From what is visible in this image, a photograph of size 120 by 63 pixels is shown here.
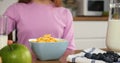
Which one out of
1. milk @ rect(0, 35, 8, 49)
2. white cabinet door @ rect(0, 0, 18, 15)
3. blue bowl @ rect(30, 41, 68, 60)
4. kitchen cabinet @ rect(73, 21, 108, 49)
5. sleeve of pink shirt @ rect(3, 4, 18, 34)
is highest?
white cabinet door @ rect(0, 0, 18, 15)

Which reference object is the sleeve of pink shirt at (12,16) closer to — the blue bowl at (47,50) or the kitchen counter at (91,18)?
the blue bowl at (47,50)

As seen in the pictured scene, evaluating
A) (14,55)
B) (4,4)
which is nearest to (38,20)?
(14,55)

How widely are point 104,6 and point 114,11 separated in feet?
7.42

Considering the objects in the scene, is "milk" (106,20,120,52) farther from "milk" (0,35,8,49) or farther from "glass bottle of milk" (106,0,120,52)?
"milk" (0,35,8,49)

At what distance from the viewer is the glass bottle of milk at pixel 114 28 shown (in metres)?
1.23

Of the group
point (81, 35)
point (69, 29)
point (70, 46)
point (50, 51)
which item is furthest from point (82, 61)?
point (81, 35)

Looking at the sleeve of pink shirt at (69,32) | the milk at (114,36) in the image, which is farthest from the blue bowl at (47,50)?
the sleeve of pink shirt at (69,32)

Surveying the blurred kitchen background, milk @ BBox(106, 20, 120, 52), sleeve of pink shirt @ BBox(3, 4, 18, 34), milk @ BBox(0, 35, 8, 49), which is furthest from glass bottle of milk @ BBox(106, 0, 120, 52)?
the blurred kitchen background

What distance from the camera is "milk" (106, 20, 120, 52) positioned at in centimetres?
123

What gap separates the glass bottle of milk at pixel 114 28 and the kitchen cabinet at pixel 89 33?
179 cm

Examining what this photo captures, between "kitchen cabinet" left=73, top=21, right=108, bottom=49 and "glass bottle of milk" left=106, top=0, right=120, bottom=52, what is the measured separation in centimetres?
179

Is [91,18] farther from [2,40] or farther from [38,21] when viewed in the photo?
[2,40]

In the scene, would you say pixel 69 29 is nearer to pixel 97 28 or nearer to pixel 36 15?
pixel 36 15

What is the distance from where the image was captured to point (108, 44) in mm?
1253
